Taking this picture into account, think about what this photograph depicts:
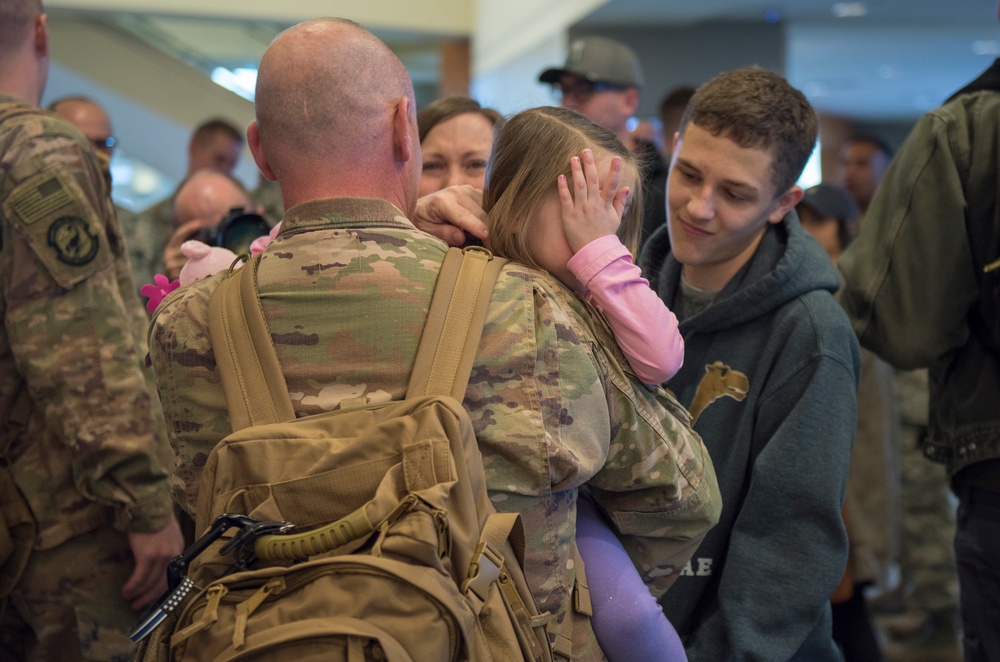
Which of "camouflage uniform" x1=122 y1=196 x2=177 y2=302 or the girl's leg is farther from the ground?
the girl's leg

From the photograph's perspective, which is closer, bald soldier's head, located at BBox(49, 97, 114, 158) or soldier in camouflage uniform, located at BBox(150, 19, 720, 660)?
soldier in camouflage uniform, located at BBox(150, 19, 720, 660)

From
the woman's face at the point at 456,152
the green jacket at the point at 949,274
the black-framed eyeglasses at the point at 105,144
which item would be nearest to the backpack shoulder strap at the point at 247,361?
the woman's face at the point at 456,152

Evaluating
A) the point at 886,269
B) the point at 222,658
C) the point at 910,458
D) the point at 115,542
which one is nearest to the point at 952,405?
the point at 886,269

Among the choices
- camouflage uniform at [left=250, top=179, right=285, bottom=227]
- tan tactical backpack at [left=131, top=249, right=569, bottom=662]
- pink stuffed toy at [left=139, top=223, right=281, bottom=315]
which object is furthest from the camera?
camouflage uniform at [left=250, top=179, right=285, bottom=227]

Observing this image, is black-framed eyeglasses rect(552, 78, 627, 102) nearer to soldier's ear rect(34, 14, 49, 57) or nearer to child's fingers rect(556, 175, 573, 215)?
soldier's ear rect(34, 14, 49, 57)

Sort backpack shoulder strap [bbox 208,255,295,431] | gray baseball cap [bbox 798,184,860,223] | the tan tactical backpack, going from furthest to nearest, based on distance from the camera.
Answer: gray baseball cap [bbox 798,184,860,223] → backpack shoulder strap [bbox 208,255,295,431] → the tan tactical backpack

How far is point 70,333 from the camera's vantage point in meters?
2.00

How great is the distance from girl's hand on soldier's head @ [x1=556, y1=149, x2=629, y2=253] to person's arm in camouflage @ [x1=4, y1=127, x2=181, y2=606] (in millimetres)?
1065

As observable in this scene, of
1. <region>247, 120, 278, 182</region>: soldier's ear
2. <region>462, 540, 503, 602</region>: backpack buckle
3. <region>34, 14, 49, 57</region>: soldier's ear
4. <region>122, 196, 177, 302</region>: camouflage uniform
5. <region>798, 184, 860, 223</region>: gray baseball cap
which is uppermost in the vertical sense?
<region>34, 14, 49, 57</region>: soldier's ear

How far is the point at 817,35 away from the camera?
888 cm

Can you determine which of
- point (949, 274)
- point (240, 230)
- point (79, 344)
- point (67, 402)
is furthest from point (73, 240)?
point (949, 274)

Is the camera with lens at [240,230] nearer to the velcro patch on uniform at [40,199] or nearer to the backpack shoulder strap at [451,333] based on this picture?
the velcro patch on uniform at [40,199]

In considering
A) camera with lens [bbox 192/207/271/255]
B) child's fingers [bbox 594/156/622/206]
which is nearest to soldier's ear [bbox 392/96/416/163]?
child's fingers [bbox 594/156/622/206]

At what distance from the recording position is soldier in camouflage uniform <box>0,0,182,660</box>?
1985 mm
